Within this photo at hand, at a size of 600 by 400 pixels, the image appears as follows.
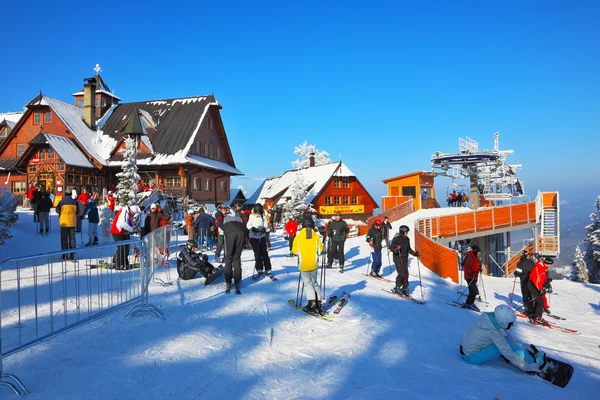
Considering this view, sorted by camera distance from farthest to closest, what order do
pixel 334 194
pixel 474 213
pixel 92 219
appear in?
pixel 334 194
pixel 474 213
pixel 92 219

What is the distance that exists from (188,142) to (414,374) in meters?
29.3

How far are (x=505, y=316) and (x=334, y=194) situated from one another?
3919cm

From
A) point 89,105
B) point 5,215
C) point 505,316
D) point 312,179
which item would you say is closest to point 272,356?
point 505,316

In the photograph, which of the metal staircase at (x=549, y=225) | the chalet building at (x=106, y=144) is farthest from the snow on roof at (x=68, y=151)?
the metal staircase at (x=549, y=225)

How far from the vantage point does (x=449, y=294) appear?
1317cm

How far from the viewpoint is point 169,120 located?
34500mm

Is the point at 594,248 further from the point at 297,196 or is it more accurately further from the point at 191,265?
the point at 191,265

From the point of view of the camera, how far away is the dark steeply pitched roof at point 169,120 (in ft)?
106

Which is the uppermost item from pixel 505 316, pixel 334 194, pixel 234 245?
pixel 334 194

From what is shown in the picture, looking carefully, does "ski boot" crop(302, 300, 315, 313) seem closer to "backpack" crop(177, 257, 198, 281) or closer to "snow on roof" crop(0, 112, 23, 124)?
"backpack" crop(177, 257, 198, 281)

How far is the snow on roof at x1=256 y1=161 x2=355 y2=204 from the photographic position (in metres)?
43.4

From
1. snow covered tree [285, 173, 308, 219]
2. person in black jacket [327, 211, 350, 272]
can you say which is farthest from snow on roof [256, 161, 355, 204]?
person in black jacket [327, 211, 350, 272]

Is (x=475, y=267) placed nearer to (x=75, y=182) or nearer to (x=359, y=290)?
(x=359, y=290)

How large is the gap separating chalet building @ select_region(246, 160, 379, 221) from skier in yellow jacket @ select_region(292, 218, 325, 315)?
33.7 m
